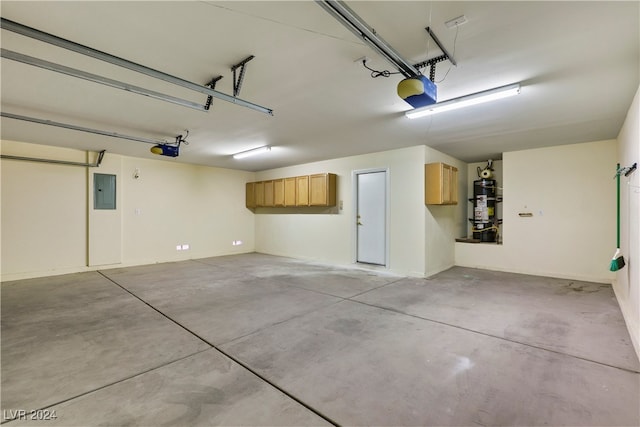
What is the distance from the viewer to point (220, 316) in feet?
11.6

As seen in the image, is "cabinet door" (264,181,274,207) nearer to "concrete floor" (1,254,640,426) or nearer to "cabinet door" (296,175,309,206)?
"cabinet door" (296,175,309,206)

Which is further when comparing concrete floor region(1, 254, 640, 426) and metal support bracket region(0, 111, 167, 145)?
metal support bracket region(0, 111, 167, 145)

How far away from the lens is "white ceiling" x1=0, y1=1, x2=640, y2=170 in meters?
1.95

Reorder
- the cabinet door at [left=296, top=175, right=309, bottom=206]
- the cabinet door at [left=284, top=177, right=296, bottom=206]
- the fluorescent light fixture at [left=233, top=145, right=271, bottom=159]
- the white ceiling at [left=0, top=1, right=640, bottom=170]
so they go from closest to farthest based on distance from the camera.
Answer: the white ceiling at [left=0, top=1, right=640, bottom=170] < the fluorescent light fixture at [left=233, top=145, right=271, bottom=159] < the cabinet door at [left=296, top=175, right=309, bottom=206] < the cabinet door at [left=284, top=177, right=296, bottom=206]

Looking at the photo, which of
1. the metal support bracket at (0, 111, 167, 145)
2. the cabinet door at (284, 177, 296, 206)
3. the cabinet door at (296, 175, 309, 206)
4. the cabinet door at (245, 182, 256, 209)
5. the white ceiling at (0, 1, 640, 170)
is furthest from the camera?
the cabinet door at (245, 182, 256, 209)

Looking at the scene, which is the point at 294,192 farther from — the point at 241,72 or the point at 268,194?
the point at 241,72

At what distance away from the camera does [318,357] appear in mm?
2518

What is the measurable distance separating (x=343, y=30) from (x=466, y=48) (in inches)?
41.0

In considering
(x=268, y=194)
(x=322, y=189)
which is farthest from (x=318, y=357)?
(x=268, y=194)

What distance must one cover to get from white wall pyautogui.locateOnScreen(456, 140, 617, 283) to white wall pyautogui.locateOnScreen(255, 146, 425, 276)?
6.69ft

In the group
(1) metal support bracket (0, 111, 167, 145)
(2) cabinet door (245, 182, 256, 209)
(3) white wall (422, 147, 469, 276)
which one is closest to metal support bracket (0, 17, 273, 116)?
(1) metal support bracket (0, 111, 167, 145)

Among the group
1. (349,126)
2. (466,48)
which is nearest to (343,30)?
(466,48)

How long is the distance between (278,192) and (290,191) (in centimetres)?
54

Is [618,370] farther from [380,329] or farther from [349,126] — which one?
[349,126]
